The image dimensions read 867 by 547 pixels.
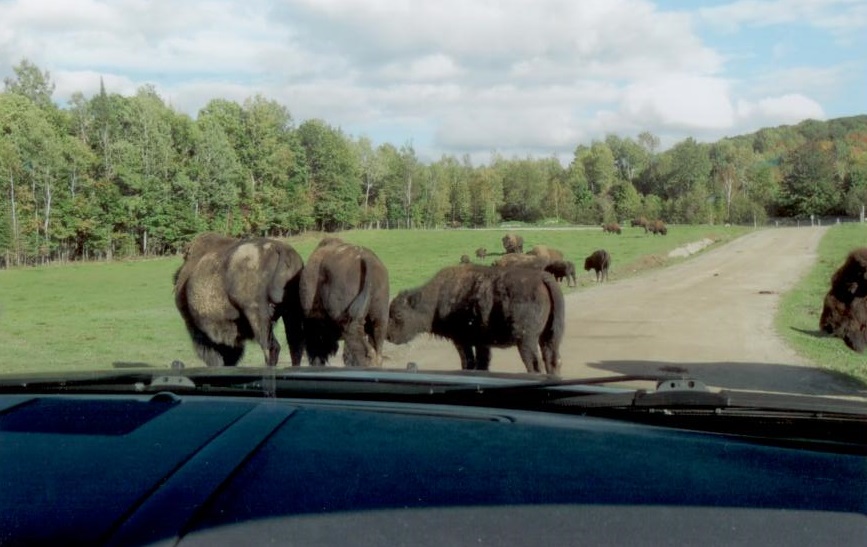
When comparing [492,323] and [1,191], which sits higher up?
[1,191]

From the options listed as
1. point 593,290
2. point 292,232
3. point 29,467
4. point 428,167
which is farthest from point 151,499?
point 428,167

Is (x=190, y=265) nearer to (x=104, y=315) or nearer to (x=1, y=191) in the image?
(x=104, y=315)

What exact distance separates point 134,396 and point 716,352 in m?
Result: 12.9

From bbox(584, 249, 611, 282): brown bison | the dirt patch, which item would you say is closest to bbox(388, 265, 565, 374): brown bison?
bbox(584, 249, 611, 282): brown bison

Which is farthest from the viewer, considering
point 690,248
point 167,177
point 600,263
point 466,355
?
point 690,248

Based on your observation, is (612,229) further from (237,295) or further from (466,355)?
(237,295)

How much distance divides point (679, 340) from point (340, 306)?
780cm

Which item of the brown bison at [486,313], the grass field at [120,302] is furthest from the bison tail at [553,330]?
the grass field at [120,302]

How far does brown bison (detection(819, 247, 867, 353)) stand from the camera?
11.6 metres

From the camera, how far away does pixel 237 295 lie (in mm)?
10508

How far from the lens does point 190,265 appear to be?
1102cm

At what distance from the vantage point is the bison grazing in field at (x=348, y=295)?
34.0ft

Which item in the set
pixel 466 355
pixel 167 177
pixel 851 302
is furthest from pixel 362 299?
pixel 167 177

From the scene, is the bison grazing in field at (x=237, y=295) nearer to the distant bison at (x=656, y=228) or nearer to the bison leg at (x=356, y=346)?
the bison leg at (x=356, y=346)
